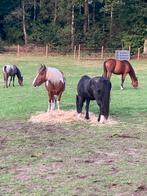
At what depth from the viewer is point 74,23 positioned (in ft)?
175

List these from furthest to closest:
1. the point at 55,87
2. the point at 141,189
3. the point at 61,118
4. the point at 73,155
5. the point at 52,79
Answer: the point at 55,87, the point at 52,79, the point at 61,118, the point at 73,155, the point at 141,189

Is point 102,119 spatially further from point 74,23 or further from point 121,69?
point 74,23

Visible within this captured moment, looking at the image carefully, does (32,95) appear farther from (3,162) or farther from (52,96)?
(3,162)

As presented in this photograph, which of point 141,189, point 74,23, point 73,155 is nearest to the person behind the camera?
point 141,189

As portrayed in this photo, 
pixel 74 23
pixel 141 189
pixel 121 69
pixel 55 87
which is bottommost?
pixel 141 189

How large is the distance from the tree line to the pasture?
37.2 metres

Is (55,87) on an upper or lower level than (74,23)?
lower

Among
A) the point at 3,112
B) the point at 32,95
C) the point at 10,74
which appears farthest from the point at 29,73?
the point at 3,112

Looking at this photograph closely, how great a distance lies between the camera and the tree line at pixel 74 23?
50719mm

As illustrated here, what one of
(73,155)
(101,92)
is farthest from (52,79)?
(73,155)

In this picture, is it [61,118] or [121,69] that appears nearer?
[61,118]

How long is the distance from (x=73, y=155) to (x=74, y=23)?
4578 cm

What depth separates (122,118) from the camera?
1270 cm

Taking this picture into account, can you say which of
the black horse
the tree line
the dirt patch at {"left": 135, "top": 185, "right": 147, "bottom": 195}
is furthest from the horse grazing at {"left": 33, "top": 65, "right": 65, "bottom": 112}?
the tree line
